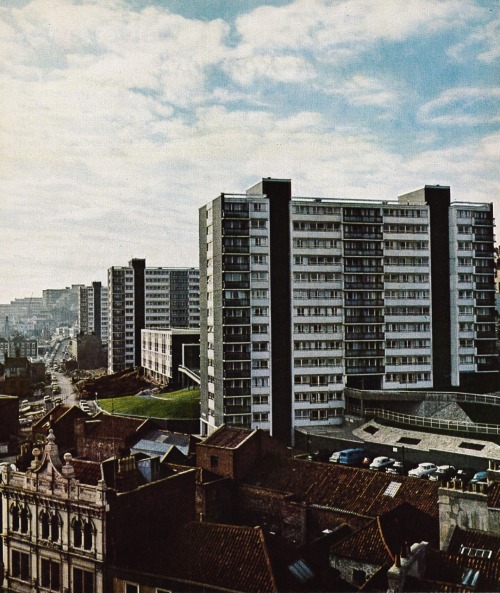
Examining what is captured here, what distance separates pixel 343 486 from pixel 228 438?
11.3 meters

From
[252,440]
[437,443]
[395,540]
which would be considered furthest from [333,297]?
[395,540]

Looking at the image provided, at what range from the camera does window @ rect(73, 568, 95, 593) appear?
111 ft

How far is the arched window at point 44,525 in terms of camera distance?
117ft

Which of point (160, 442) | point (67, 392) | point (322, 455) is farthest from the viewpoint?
point (67, 392)

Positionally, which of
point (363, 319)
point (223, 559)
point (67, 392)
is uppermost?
point (363, 319)

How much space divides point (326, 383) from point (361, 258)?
17707 mm

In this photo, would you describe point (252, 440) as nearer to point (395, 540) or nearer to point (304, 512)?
point (304, 512)

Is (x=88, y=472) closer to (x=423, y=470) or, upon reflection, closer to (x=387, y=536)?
(x=387, y=536)

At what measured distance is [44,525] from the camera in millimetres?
35906

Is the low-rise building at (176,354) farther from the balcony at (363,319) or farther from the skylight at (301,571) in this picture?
the skylight at (301,571)

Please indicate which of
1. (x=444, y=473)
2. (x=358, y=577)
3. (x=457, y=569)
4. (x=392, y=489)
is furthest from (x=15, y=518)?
(x=444, y=473)

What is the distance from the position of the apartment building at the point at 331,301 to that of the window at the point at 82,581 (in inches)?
1869

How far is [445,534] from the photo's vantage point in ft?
108

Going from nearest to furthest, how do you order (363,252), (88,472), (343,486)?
(88,472), (343,486), (363,252)
